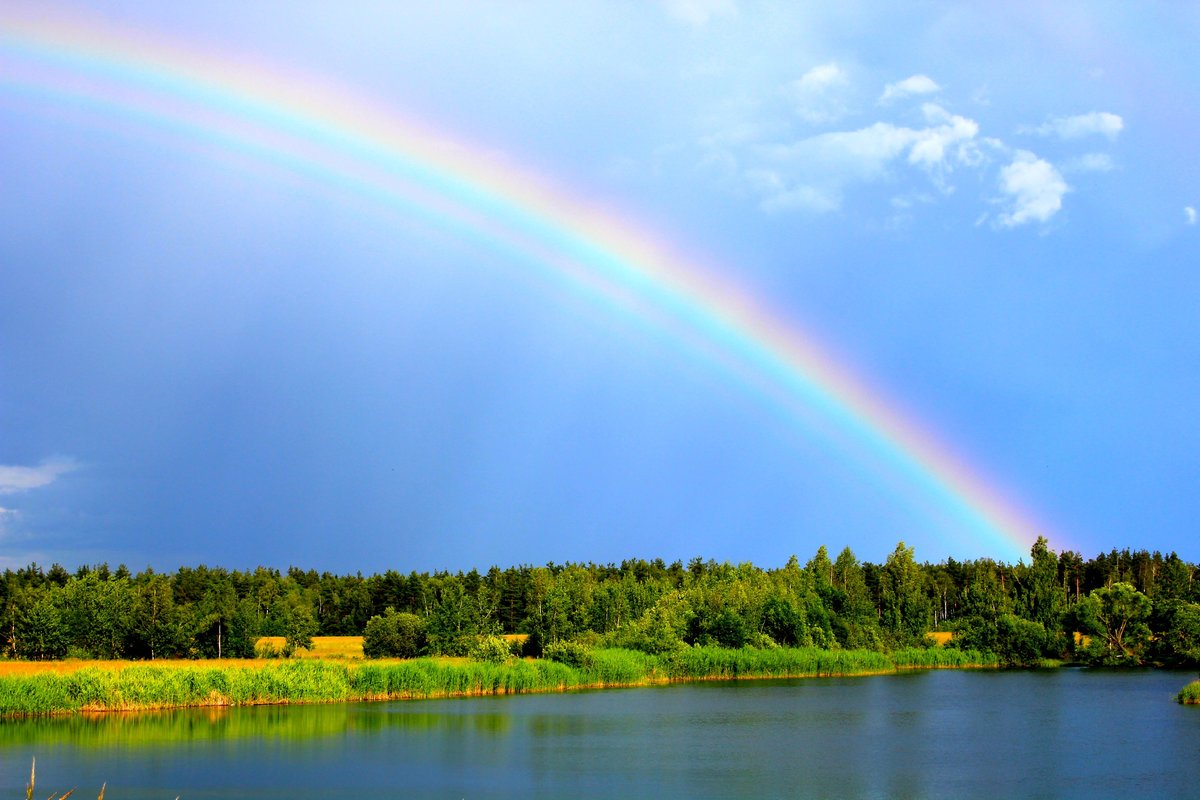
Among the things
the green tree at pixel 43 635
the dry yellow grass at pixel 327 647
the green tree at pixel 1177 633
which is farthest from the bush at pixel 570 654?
the green tree at pixel 1177 633

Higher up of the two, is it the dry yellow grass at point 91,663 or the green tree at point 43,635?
the green tree at point 43,635

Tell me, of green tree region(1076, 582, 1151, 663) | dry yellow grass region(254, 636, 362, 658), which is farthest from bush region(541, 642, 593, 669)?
green tree region(1076, 582, 1151, 663)

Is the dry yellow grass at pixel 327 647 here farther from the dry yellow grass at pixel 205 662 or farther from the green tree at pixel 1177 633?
the green tree at pixel 1177 633

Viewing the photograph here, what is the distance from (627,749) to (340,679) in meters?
20.2

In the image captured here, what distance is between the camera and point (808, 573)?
341 feet

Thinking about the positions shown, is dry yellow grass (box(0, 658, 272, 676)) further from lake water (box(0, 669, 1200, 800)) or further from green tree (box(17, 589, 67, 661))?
lake water (box(0, 669, 1200, 800))

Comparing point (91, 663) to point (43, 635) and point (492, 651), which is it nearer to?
point (43, 635)

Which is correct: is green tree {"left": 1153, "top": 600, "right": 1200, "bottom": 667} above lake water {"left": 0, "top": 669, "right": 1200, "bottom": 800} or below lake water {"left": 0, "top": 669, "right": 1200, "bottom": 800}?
above

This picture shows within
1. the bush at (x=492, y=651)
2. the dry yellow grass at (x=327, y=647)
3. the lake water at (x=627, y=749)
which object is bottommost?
the lake water at (x=627, y=749)

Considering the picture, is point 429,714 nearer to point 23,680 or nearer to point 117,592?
point 23,680

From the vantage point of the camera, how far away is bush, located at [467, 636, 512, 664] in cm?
6450

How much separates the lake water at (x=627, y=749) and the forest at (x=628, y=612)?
17.0 meters

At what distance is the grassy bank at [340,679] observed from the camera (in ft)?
156

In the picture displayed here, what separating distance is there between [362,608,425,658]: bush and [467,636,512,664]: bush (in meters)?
15.0
